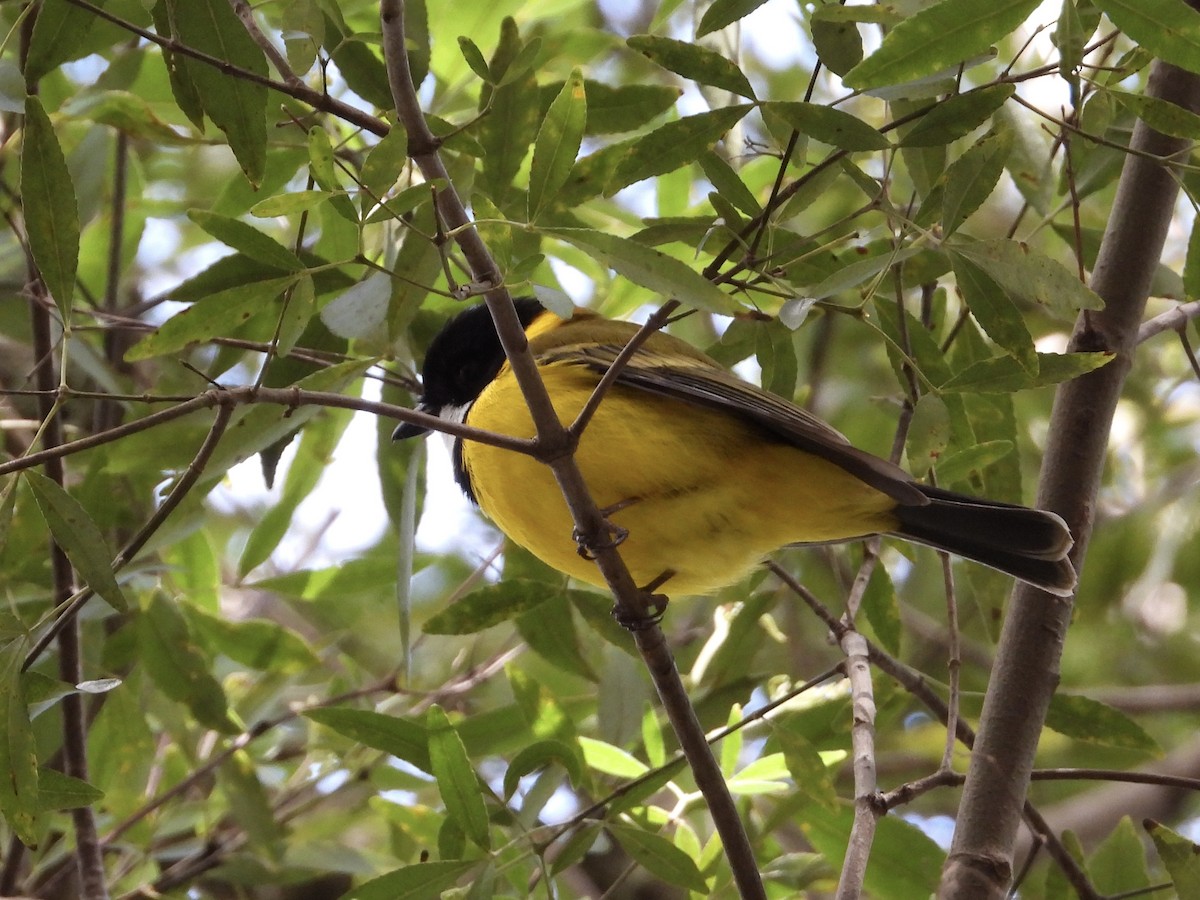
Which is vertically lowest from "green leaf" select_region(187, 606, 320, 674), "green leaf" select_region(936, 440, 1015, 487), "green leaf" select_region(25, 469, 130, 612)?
"green leaf" select_region(25, 469, 130, 612)

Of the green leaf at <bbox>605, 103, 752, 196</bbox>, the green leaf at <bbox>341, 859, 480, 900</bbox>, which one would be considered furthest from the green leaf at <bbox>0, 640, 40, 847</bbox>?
the green leaf at <bbox>605, 103, 752, 196</bbox>

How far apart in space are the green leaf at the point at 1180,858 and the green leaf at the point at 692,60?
1.45 metres

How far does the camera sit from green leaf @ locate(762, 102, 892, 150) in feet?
6.83

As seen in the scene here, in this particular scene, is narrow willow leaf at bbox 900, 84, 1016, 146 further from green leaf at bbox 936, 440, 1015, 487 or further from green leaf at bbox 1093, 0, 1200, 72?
green leaf at bbox 936, 440, 1015, 487

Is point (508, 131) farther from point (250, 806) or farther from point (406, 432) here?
point (250, 806)

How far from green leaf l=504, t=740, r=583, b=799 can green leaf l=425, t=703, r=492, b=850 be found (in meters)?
0.07

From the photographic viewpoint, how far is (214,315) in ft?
6.99

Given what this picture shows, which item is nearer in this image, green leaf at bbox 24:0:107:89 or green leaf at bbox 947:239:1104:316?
green leaf at bbox 947:239:1104:316

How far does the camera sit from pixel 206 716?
333cm

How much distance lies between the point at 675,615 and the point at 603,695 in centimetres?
250

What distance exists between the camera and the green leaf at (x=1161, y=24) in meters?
1.91

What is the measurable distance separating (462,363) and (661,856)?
4.87 feet

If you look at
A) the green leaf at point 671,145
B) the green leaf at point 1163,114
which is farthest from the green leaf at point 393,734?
the green leaf at point 1163,114

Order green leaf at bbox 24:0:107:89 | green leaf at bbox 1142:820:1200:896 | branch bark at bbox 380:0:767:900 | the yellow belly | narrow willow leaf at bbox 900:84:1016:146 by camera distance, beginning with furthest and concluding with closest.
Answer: the yellow belly → green leaf at bbox 24:0:107:89 → green leaf at bbox 1142:820:1200:896 → narrow willow leaf at bbox 900:84:1016:146 → branch bark at bbox 380:0:767:900
